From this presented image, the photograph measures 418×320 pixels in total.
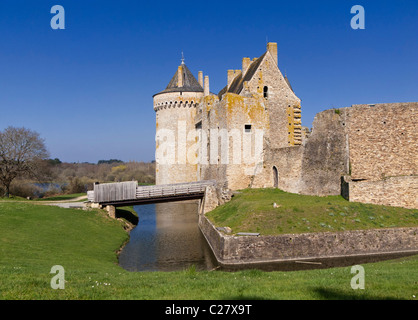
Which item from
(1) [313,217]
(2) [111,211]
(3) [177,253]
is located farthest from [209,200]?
(1) [313,217]

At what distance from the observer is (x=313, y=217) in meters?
18.9

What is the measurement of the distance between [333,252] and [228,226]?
525 cm

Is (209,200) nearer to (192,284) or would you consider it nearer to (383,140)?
(383,140)

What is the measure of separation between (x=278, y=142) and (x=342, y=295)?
76.8ft

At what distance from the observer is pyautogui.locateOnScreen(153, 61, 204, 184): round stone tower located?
41.8 m

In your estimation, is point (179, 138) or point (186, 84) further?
point (186, 84)

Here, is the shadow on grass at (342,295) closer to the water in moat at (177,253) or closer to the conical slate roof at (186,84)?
the water in moat at (177,253)

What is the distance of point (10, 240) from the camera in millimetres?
17016

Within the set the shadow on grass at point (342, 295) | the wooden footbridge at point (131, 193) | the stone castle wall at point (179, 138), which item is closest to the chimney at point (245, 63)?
the stone castle wall at point (179, 138)

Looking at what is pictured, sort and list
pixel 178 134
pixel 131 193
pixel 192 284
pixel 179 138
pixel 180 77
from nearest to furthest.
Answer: pixel 192 284, pixel 131 193, pixel 178 134, pixel 179 138, pixel 180 77

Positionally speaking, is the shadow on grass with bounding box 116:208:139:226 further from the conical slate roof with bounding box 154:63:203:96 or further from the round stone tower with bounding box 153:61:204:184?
the conical slate roof with bounding box 154:63:203:96

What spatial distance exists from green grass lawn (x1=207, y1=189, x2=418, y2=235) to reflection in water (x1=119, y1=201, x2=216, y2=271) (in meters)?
2.07
